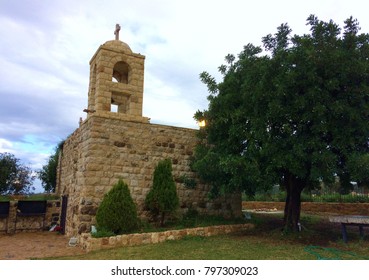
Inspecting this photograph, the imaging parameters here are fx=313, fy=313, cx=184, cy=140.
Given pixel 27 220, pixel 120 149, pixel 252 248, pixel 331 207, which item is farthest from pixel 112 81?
pixel 331 207

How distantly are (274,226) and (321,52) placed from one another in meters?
6.39

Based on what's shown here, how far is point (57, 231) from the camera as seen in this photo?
12094 millimetres

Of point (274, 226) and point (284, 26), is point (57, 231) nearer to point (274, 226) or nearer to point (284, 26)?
point (274, 226)

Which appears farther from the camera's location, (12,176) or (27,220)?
(12,176)

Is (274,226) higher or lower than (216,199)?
lower

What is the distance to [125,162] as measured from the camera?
1057 centimetres

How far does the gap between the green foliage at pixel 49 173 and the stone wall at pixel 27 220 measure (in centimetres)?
956

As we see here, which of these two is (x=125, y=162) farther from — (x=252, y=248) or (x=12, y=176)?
(x=12, y=176)

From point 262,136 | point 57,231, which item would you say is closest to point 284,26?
point 262,136

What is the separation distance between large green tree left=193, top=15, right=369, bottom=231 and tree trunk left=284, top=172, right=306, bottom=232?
1167 millimetres

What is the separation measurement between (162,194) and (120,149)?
208cm

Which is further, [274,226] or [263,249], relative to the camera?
[274,226]

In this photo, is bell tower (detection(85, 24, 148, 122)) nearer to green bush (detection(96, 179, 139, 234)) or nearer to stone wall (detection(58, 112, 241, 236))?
stone wall (detection(58, 112, 241, 236))

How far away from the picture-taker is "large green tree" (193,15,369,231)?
8094 mm
